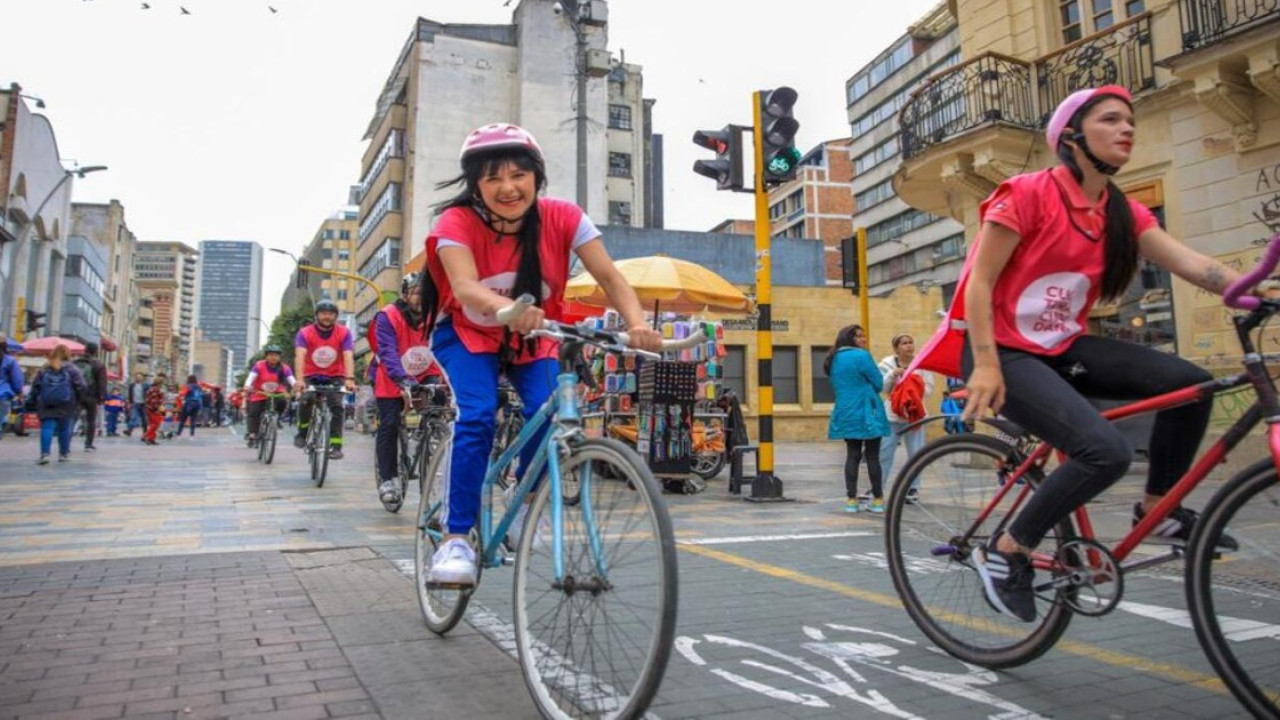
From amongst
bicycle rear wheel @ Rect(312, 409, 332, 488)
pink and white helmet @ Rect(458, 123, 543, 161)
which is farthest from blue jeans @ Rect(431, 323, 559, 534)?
bicycle rear wheel @ Rect(312, 409, 332, 488)

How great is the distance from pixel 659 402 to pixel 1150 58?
8050mm

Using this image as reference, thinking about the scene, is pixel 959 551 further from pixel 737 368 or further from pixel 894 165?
pixel 894 165

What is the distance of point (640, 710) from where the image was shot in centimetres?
217

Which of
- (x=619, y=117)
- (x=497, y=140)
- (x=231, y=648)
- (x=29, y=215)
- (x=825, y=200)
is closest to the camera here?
(x=497, y=140)

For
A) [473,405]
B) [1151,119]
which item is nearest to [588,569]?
[473,405]

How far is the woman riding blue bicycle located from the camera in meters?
3.04

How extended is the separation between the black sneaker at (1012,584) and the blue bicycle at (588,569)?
134 centimetres

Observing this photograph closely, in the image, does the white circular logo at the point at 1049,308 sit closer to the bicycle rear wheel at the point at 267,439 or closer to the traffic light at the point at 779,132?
the traffic light at the point at 779,132

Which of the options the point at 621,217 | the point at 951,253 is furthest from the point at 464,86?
the point at 951,253

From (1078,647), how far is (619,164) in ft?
160

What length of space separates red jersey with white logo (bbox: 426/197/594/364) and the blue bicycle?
0.49 m

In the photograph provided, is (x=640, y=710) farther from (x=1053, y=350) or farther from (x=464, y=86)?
(x=464, y=86)

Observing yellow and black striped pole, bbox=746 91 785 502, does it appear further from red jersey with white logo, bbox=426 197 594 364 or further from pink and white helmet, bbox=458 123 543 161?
pink and white helmet, bbox=458 123 543 161

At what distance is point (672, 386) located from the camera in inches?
369
